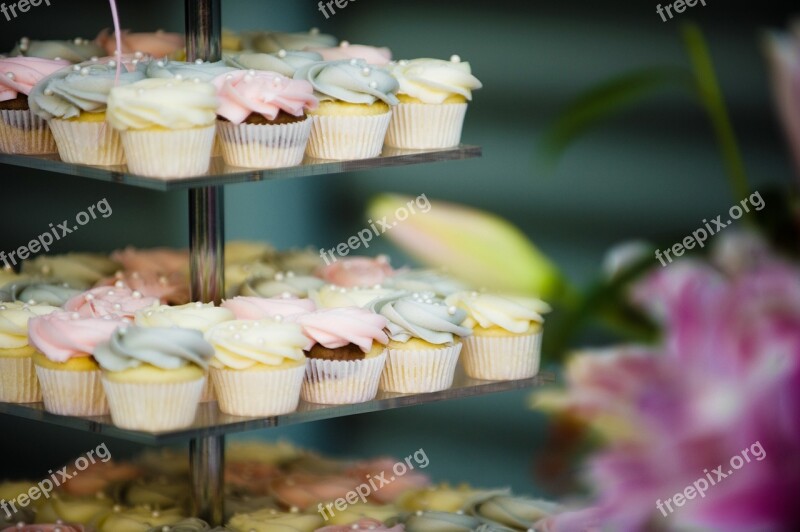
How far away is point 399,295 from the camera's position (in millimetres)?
2758

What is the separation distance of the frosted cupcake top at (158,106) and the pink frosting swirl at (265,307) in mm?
408

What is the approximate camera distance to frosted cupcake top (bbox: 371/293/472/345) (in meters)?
2.66

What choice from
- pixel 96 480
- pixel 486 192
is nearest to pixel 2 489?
pixel 96 480

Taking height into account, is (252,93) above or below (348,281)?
above

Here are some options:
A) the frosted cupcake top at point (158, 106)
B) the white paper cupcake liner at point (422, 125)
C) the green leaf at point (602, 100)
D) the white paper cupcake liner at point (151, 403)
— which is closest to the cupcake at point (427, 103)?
the white paper cupcake liner at point (422, 125)

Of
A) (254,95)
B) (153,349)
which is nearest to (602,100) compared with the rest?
(153,349)

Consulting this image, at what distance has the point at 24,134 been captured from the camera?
2.64 meters

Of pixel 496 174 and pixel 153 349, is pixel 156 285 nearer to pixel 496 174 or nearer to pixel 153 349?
pixel 153 349

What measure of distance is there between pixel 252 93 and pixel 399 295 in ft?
1.83

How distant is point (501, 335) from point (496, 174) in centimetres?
104

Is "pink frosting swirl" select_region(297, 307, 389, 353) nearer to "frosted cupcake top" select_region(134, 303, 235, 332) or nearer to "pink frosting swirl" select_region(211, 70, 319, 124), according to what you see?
"frosted cupcake top" select_region(134, 303, 235, 332)

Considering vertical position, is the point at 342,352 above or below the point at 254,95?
below

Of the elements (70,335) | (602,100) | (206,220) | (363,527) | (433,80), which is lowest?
(363,527)

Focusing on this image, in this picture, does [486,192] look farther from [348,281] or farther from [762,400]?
[762,400]
